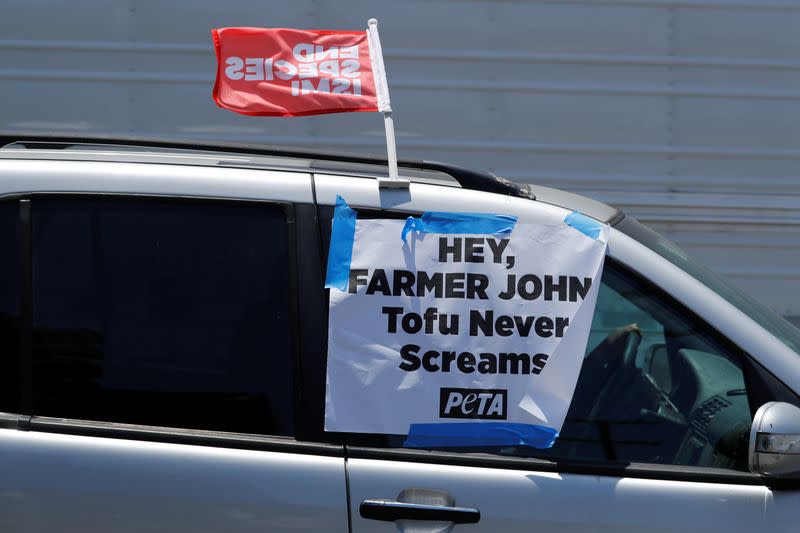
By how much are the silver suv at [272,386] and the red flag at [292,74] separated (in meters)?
0.20

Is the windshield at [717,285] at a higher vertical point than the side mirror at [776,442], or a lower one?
higher

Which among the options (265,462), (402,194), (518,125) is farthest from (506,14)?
(265,462)

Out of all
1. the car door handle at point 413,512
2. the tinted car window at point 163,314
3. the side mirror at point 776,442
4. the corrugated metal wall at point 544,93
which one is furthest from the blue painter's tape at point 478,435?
the corrugated metal wall at point 544,93

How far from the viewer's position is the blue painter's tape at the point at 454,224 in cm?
235

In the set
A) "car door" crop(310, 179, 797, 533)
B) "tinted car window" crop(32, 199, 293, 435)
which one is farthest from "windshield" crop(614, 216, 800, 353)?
"tinted car window" crop(32, 199, 293, 435)

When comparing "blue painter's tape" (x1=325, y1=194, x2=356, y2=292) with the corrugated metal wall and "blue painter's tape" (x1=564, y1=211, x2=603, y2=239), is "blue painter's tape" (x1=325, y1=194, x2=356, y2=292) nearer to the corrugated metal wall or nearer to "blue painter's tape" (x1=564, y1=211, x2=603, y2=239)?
"blue painter's tape" (x1=564, y1=211, x2=603, y2=239)

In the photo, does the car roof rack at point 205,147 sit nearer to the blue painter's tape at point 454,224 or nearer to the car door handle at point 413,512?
the blue painter's tape at point 454,224

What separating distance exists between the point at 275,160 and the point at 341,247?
1.40ft

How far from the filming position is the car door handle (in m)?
2.18

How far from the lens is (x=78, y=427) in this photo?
7.39 feet

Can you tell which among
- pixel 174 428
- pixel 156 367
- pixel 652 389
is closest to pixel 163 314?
pixel 156 367

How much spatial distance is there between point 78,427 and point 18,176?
58 cm

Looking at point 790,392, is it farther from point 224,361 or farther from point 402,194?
point 224,361

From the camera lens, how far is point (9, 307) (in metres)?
2.31
